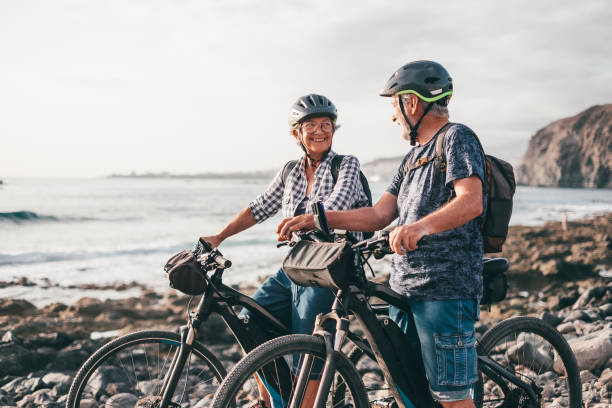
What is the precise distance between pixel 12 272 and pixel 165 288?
6.50 metres

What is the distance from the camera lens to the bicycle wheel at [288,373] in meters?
2.40

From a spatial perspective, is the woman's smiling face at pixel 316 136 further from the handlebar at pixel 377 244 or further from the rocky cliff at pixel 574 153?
the rocky cliff at pixel 574 153

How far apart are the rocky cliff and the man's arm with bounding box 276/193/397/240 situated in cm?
14775

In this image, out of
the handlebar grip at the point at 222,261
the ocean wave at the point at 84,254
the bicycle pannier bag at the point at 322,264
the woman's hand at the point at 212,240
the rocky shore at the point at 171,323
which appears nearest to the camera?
A: the bicycle pannier bag at the point at 322,264

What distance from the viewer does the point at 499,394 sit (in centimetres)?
362

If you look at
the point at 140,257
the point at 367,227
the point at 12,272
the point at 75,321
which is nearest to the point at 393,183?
the point at 367,227

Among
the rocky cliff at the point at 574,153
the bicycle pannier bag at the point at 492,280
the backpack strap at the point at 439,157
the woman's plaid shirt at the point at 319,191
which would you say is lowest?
the bicycle pannier bag at the point at 492,280

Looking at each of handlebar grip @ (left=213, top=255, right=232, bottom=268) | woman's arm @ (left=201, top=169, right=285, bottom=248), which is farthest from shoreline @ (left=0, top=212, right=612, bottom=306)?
handlebar grip @ (left=213, top=255, right=232, bottom=268)

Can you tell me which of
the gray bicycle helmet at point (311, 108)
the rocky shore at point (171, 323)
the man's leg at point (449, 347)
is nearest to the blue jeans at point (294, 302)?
the man's leg at point (449, 347)

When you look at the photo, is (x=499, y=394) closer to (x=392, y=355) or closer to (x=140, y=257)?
(x=392, y=355)

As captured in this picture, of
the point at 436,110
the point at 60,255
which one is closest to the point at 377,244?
the point at 436,110

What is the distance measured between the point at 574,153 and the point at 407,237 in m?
190

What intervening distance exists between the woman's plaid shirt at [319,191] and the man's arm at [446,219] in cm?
90

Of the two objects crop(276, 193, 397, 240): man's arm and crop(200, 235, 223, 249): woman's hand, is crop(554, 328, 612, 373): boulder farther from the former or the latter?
crop(200, 235, 223, 249): woman's hand
